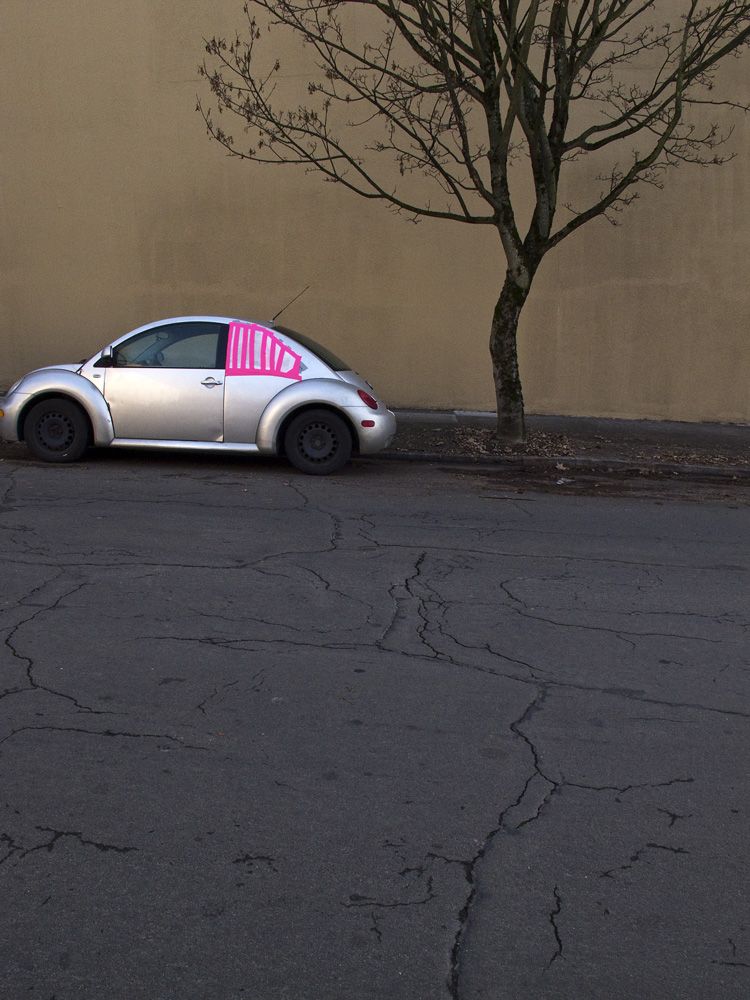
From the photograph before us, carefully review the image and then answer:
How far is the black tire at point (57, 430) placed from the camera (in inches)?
441

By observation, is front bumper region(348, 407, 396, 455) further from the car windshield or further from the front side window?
the front side window

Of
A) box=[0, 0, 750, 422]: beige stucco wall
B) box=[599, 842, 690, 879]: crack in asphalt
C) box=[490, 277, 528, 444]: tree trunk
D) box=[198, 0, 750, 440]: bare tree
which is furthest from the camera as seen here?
box=[0, 0, 750, 422]: beige stucco wall

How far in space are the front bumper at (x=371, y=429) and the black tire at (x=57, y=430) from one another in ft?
9.01

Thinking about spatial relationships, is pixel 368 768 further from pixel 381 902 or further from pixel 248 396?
pixel 248 396

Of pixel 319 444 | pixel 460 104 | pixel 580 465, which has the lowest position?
pixel 580 465

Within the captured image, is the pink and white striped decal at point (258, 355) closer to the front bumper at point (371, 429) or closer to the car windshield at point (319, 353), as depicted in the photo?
the car windshield at point (319, 353)

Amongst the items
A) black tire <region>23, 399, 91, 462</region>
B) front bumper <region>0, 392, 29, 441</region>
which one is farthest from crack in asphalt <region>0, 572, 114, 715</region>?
front bumper <region>0, 392, 29, 441</region>

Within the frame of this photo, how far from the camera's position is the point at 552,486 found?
11227 mm

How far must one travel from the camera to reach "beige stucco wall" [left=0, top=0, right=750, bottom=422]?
16.3 meters

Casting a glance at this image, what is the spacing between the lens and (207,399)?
36.2ft

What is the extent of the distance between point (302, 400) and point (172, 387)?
52.0 inches

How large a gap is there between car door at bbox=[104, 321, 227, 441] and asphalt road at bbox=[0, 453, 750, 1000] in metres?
2.91

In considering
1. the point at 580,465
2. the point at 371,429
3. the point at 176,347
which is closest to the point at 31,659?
the point at 371,429

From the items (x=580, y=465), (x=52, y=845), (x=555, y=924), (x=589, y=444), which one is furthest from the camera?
(x=589, y=444)
